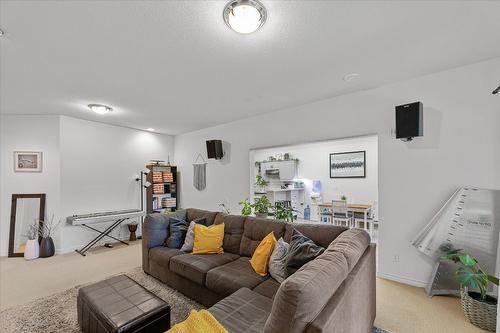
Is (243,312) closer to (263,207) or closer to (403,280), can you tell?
(263,207)

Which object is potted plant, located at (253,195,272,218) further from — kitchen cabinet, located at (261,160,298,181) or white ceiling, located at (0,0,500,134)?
kitchen cabinet, located at (261,160,298,181)

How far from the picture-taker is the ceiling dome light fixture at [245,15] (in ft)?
5.29

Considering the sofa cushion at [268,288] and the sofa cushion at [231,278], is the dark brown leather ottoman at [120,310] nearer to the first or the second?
the sofa cushion at [231,278]

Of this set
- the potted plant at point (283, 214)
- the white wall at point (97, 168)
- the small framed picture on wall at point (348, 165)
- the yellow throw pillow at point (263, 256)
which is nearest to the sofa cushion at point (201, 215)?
the potted plant at point (283, 214)

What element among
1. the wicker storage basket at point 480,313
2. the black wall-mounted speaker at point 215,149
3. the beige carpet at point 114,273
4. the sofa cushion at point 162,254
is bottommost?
the beige carpet at point 114,273

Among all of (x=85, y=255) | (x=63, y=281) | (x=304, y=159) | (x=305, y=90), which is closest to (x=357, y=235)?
(x=305, y=90)

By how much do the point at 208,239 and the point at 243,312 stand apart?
1390mm

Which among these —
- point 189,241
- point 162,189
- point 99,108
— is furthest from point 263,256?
point 162,189

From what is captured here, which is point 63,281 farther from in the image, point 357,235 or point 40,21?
point 357,235

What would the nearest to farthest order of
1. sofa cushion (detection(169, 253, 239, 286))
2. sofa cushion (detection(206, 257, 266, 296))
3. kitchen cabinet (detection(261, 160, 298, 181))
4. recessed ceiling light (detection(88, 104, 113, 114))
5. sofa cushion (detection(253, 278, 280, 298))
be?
sofa cushion (detection(253, 278, 280, 298)) → sofa cushion (detection(206, 257, 266, 296)) → sofa cushion (detection(169, 253, 239, 286)) → recessed ceiling light (detection(88, 104, 113, 114)) → kitchen cabinet (detection(261, 160, 298, 181))

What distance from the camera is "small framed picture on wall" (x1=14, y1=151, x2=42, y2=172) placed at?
427cm

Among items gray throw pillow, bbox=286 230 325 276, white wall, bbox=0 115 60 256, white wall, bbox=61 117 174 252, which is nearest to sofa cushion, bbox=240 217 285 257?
gray throw pillow, bbox=286 230 325 276

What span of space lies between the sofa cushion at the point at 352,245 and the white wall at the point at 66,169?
4928mm

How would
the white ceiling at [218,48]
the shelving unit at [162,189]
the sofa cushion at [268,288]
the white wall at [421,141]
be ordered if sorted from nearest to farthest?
1. the white ceiling at [218,48]
2. the sofa cushion at [268,288]
3. the white wall at [421,141]
4. the shelving unit at [162,189]
